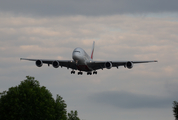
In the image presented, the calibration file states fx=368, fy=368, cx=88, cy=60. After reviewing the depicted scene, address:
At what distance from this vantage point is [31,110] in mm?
70750

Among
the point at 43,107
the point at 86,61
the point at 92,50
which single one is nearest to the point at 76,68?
the point at 86,61

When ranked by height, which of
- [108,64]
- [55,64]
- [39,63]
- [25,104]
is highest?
[39,63]

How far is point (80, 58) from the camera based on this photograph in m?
81.6

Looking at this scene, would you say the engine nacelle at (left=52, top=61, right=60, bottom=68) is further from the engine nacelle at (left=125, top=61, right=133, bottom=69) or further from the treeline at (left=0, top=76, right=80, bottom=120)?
the engine nacelle at (left=125, top=61, right=133, bottom=69)

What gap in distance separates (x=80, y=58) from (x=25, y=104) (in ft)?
57.2

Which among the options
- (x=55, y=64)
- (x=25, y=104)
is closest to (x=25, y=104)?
(x=25, y=104)

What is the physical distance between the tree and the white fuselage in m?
10.2

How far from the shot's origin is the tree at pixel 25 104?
69562mm

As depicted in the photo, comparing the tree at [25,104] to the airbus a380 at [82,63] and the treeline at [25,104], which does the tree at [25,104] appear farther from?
the airbus a380 at [82,63]

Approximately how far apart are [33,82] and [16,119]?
13.2m

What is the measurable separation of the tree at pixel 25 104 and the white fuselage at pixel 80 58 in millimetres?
10212

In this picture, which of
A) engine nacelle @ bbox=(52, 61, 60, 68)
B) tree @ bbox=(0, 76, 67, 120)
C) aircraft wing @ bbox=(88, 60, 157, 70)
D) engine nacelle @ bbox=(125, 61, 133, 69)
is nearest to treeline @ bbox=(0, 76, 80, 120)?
tree @ bbox=(0, 76, 67, 120)

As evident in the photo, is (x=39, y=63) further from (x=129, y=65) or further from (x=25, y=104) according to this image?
(x=129, y=65)

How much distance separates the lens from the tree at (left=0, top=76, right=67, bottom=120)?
6956 cm
